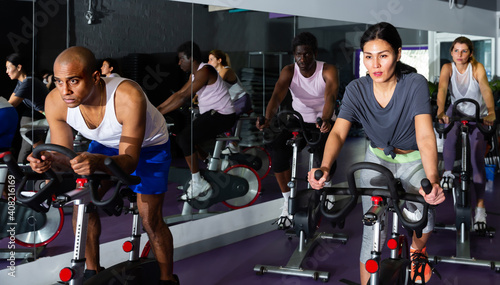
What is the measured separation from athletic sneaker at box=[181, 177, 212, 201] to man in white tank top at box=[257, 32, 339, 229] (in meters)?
0.60

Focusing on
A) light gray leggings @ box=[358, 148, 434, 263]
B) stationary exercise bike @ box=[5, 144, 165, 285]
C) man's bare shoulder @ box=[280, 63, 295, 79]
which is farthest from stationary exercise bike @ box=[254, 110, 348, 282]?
stationary exercise bike @ box=[5, 144, 165, 285]

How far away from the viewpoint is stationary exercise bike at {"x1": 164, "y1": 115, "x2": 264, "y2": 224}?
4516mm

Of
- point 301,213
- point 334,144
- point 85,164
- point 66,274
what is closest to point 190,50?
point 301,213

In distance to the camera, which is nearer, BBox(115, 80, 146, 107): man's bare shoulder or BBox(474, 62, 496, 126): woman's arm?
BBox(115, 80, 146, 107): man's bare shoulder

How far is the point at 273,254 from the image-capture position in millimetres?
4430

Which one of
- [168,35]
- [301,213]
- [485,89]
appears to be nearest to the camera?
[301,213]

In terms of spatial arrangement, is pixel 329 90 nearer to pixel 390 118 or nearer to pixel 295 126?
pixel 295 126

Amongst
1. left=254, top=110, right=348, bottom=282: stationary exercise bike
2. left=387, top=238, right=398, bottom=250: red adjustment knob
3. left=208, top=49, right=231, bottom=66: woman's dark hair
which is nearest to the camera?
left=387, top=238, right=398, bottom=250: red adjustment knob

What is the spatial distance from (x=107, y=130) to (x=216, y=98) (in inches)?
74.6

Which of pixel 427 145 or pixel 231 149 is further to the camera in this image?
pixel 231 149

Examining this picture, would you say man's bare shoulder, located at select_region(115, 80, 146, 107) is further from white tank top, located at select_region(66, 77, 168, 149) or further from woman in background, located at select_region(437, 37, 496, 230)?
woman in background, located at select_region(437, 37, 496, 230)

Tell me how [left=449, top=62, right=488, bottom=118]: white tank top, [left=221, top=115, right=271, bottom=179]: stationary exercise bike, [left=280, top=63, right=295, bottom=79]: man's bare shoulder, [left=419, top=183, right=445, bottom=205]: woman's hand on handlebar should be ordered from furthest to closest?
[left=449, top=62, right=488, bottom=118]: white tank top < [left=221, top=115, right=271, bottom=179]: stationary exercise bike < [left=280, top=63, right=295, bottom=79]: man's bare shoulder < [left=419, top=183, right=445, bottom=205]: woman's hand on handlebar

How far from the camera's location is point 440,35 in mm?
7230

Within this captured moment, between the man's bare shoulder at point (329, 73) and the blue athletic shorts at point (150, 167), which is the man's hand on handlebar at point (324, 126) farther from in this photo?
the blue athletic shorts at point (150, 167)
